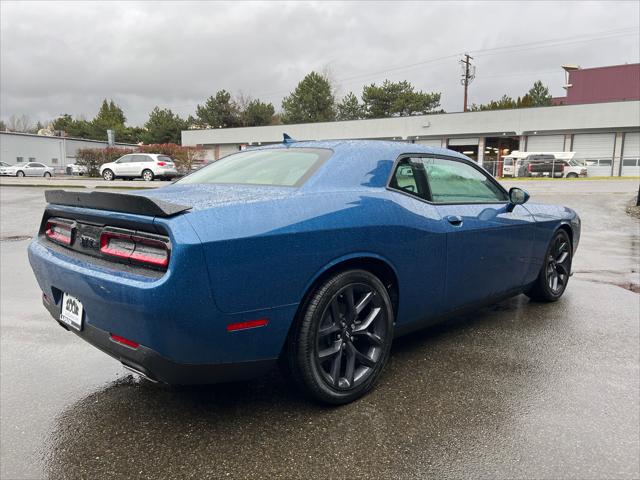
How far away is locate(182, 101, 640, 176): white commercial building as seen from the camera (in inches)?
1451

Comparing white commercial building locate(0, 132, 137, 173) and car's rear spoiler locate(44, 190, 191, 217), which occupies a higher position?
white commercial building locate(0, 132, 137, 173)

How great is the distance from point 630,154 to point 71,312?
43074 millimetres

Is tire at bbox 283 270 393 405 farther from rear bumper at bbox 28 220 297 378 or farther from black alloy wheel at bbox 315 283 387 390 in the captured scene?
rear bumper at bbox 28 220 297 378

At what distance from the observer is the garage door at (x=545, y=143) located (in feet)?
129

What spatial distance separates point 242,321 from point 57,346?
85.9 inches

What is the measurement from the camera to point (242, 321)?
2227mm

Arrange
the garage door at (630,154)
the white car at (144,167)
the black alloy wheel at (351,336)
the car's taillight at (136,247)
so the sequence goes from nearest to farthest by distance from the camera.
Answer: the car's taillight at (136,247)
the black alloy wheel at (351,336)
the white car at (144,167)
the garage door at (630,154)

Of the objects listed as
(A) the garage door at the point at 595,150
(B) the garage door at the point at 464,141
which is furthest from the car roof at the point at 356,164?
(B) the garage door at the point at 464,141

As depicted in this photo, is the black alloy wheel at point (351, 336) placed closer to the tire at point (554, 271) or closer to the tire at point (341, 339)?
the tire at point (341, 339)

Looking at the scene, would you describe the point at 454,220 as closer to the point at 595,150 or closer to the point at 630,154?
the point at 595,150

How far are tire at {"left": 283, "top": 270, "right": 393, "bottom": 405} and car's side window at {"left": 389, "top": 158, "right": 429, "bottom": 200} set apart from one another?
2.19 ft

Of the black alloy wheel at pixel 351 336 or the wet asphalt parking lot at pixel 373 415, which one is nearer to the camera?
the wet asphalt parking lot at pixel 373 415

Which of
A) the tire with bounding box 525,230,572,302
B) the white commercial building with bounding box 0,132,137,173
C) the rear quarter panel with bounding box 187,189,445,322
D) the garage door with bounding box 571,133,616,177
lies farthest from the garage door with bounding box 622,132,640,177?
the white commercial building with bounding box 0,132,137,173

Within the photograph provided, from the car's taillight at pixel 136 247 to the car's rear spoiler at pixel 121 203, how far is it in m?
0.11
